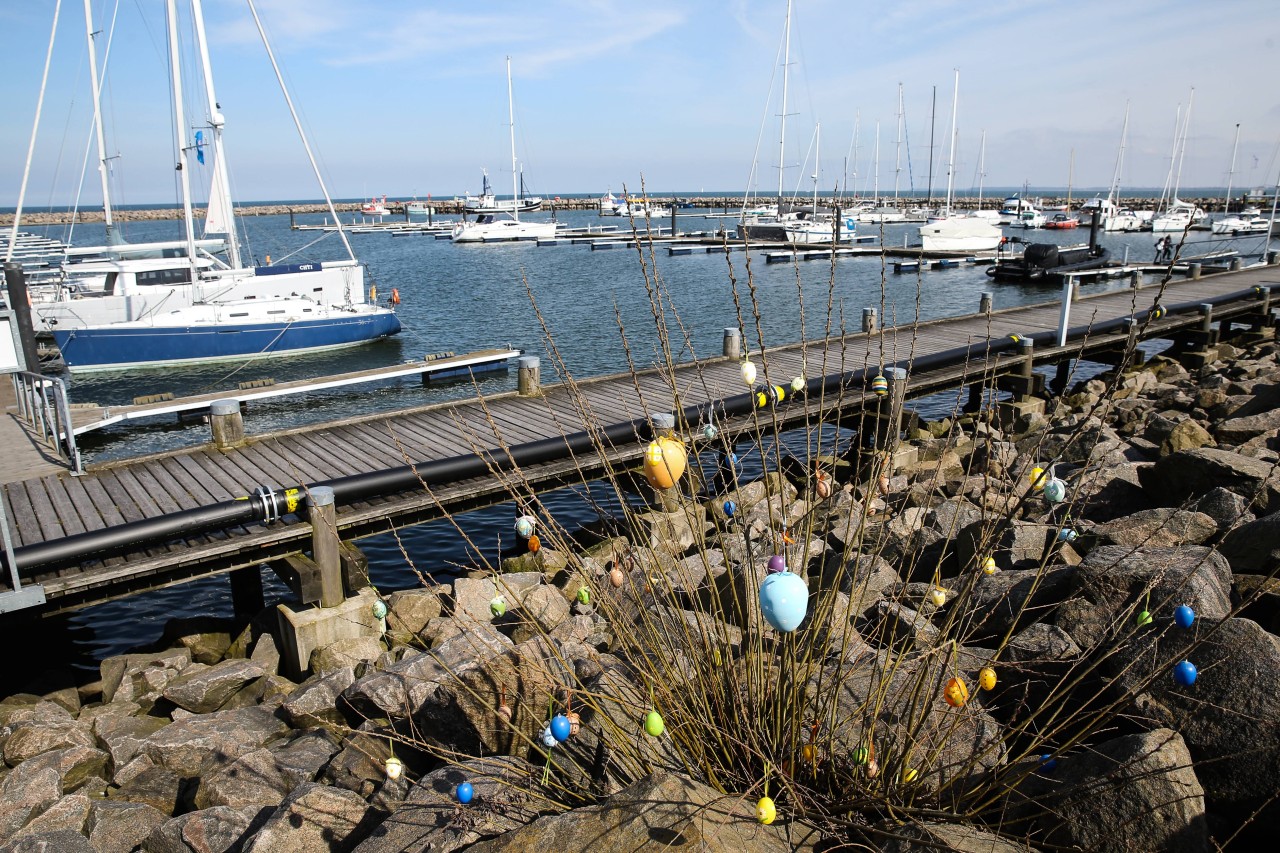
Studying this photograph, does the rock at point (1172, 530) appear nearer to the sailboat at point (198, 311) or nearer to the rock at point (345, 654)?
the rock at point (345, 654)

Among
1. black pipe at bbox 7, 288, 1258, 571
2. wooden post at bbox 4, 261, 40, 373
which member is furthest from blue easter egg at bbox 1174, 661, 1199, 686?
wooden post at bbox 4, 261, 40, 373

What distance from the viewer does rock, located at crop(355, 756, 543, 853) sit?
3682mm

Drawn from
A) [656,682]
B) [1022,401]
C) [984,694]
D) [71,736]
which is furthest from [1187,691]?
[1022,401]

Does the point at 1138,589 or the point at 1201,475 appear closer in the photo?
the point at 1138,589

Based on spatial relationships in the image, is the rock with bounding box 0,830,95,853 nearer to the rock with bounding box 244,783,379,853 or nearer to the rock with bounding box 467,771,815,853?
the rock with bounding box 244,783,379,853

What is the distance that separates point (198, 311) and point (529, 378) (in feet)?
54.1

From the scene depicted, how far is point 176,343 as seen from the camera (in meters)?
24.2

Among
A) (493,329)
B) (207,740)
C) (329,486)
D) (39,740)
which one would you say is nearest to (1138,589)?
(207,740)

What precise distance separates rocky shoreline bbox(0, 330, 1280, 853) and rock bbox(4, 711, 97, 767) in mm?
26

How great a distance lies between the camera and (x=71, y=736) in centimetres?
655

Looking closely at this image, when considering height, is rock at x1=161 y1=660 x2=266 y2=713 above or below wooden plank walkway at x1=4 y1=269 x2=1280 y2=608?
below

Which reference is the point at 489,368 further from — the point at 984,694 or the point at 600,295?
the point at 984,694

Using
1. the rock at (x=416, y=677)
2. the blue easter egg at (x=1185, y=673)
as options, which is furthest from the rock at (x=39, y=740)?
the blue easter egg at (x=1185, y=673)

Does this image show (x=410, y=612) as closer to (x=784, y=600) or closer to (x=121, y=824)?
(x=121, y=824)
